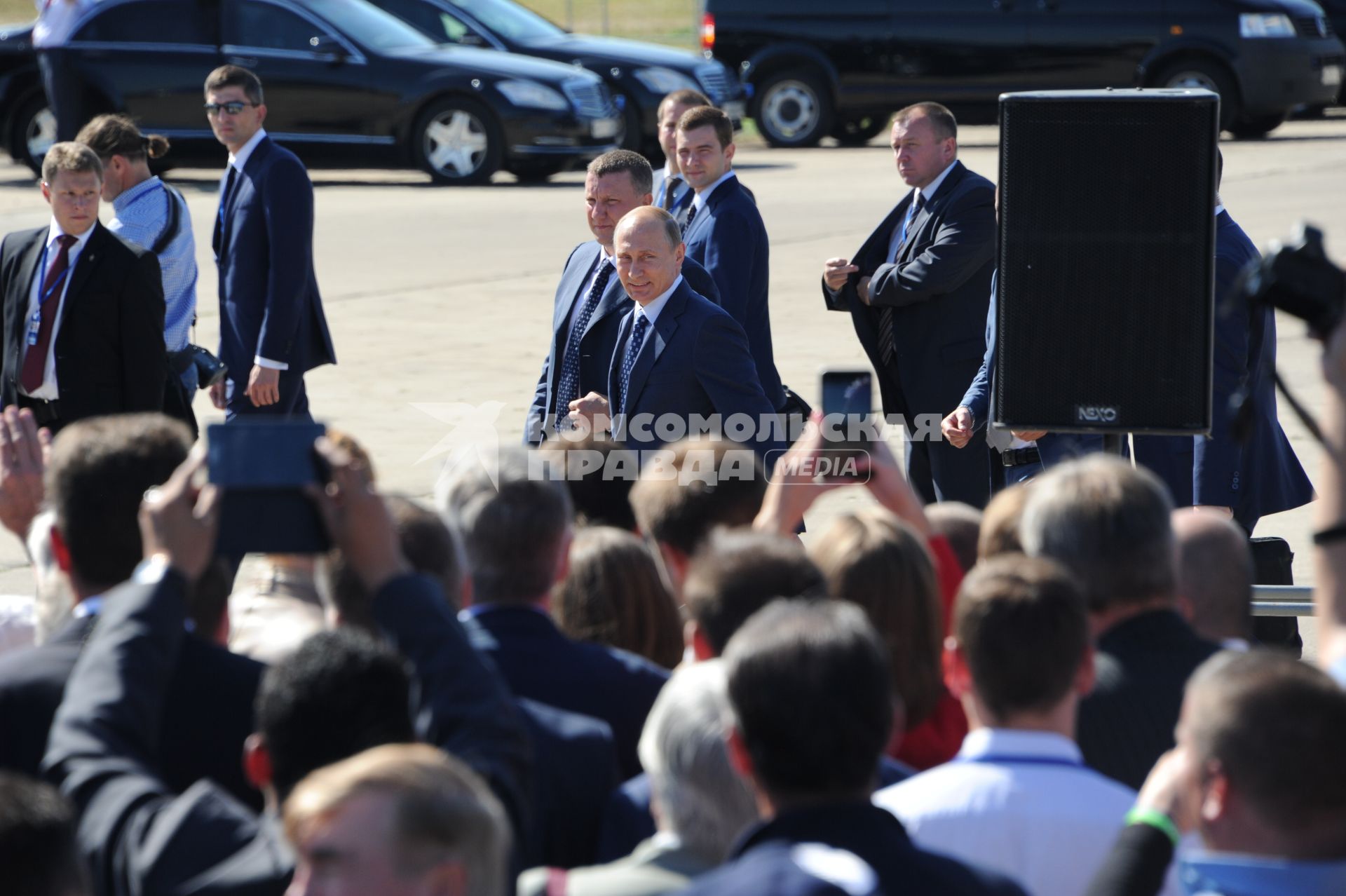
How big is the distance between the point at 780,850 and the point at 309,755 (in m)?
0.69

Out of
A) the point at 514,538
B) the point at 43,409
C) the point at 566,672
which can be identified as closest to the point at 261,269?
the point at 43,409

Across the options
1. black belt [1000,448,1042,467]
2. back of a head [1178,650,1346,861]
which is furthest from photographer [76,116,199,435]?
back of a head [1178,650,1346,861]

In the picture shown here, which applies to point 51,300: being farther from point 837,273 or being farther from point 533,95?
point 533,95

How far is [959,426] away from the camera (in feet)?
22.4

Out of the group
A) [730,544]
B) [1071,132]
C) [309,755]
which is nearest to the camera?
[309,755]

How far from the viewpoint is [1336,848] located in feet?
7.93

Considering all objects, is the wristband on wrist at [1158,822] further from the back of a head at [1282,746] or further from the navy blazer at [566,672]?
the navy blazer at [566,672]

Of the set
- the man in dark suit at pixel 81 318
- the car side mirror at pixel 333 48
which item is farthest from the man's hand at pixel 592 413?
the car side mirror at pixel 333 48

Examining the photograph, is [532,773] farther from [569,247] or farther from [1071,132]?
[569,247]

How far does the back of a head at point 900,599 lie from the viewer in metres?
3.47

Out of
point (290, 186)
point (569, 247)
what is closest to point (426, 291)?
point (569, 247)

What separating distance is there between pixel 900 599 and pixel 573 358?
11.5 feet

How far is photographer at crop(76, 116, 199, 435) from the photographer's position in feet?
25.8

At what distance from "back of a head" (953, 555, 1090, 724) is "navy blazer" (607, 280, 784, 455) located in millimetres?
3419
